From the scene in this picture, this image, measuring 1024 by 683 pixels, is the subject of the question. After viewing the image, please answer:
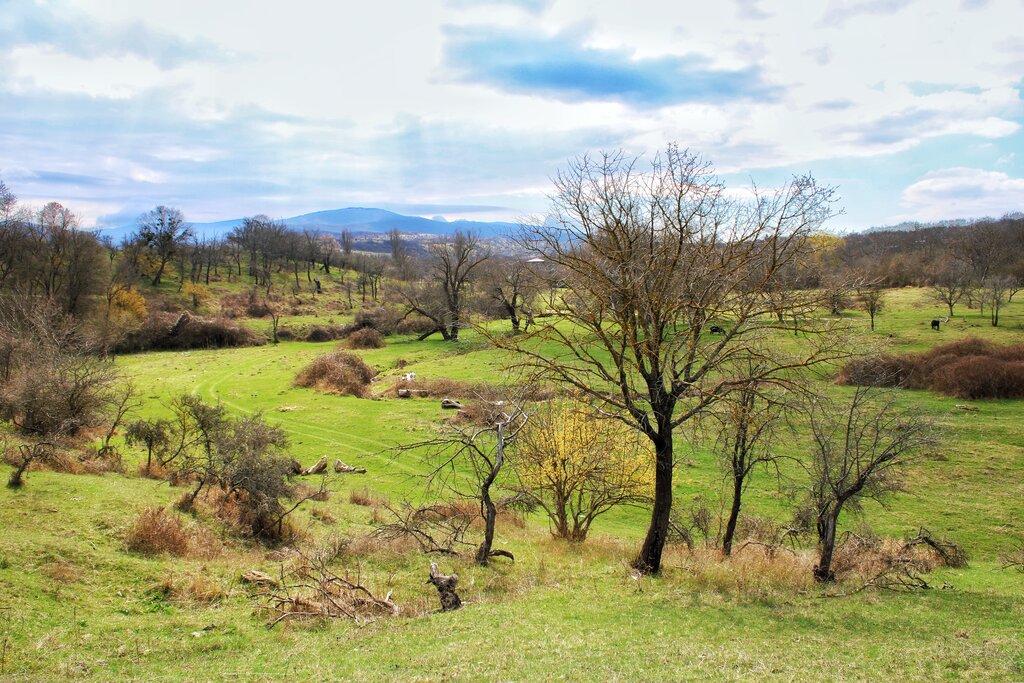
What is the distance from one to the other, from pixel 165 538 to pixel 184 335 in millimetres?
64615

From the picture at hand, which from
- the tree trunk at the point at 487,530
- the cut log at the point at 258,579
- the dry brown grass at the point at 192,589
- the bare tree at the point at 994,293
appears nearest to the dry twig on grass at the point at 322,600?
the cut log at the point at 258,579

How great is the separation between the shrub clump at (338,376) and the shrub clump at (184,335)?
93.5ft

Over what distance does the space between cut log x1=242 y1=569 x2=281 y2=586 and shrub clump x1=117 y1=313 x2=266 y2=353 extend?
64.7 m

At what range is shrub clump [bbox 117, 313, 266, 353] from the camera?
67000 mm

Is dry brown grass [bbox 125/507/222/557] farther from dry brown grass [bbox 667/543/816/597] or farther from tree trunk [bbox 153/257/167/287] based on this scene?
tree trunk [bbox 153/257/167/287]

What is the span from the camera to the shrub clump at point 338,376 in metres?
45.3

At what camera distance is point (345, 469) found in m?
27.8

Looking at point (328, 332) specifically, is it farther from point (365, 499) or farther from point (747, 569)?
point (747, 569)

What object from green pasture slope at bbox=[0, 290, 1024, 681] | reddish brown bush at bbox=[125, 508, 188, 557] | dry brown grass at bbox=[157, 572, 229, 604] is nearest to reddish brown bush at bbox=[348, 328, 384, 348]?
green pasture slope at bbox=[0, 290, 1024, 681]

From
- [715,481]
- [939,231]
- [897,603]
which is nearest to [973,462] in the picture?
[715,481]

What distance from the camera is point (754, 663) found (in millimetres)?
8555

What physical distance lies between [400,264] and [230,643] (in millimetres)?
122623

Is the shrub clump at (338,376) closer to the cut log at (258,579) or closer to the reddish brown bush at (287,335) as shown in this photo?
the reddish brown bush at (287,335)

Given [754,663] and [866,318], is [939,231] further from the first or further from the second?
[754,663]
